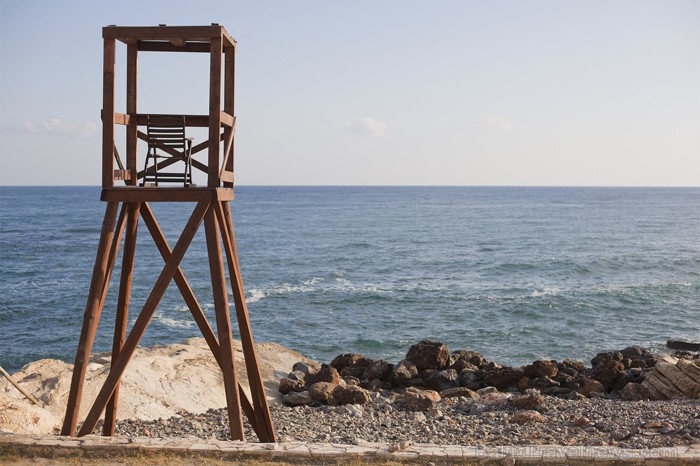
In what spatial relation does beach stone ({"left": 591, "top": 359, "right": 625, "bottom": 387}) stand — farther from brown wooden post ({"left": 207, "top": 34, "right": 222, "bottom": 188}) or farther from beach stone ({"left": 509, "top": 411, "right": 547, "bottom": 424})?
brown wooden post ({"left": 207, "top": 34, "right": 222, "bottom": 188})

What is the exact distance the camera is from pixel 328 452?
8.43 meters

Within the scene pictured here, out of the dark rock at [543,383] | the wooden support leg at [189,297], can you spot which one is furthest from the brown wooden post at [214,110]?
the dark rock at [543,383]

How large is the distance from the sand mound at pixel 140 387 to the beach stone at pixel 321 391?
104cm

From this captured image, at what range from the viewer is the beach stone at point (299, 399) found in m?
16.3

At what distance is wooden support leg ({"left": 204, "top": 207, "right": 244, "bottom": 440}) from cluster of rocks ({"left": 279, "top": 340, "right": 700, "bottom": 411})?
6766 millimetres

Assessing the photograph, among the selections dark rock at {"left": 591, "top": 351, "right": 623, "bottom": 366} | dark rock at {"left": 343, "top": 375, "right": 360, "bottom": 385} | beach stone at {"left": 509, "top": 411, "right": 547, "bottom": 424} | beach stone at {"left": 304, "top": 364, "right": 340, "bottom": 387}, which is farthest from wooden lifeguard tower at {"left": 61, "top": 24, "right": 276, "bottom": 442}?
dark rock at {"left": 591, "top": 351, "right": 623, "bottom": 366}

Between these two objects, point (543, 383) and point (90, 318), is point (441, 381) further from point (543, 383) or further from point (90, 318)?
point (90, 318)

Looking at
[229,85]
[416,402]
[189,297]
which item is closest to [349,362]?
[416,402]

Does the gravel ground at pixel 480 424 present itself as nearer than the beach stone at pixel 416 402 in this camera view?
Yes

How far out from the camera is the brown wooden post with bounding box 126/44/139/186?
1049cm

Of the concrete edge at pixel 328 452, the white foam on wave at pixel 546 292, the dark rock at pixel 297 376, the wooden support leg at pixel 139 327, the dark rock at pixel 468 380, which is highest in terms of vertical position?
the wooden support leg at pixel 139 327

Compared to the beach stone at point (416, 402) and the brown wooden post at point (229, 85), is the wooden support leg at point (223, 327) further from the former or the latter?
the beach stone at point (416, 402)

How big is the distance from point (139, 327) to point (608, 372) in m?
13.7

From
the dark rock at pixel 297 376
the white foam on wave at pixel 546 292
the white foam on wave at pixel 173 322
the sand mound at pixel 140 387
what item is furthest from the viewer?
the white foam on wave at pixel 546 292
